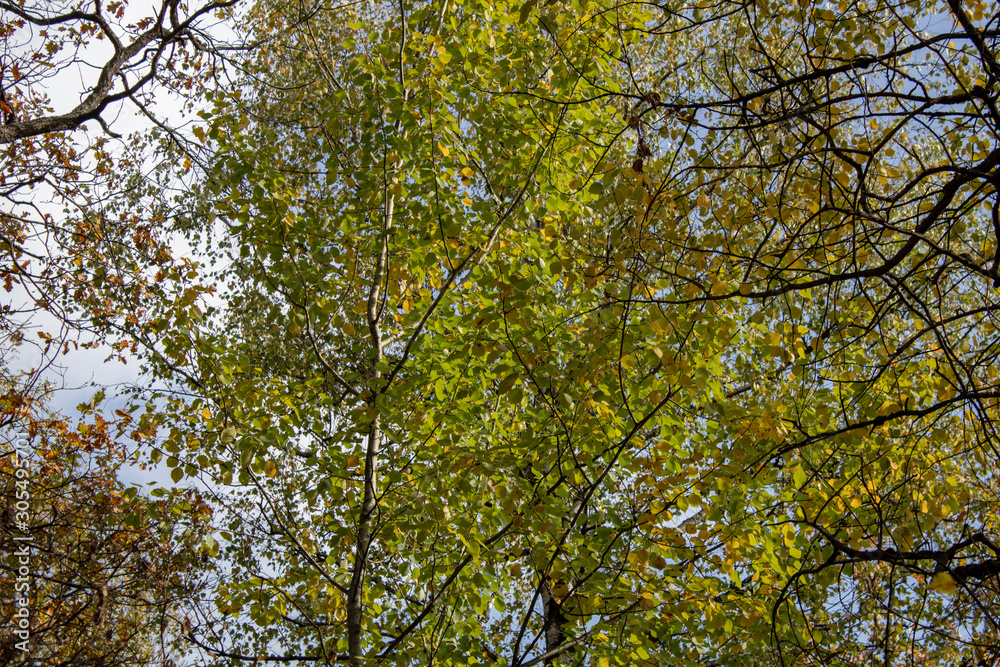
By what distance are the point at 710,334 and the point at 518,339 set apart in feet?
→ 4.32

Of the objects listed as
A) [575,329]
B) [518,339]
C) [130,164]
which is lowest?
[518,339]

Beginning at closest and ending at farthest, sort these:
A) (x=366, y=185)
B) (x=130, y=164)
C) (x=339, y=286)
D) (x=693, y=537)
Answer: (x=693, y=537), (x=366, y=185), (x=339, y=286), (x=130, y=164)

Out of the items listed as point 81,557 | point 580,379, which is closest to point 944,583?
point 580,379

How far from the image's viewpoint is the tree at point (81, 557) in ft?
18.4

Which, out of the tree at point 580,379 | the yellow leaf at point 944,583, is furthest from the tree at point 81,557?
the yellow leaf at point 944,583

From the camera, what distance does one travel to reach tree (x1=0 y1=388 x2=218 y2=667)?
5.60 meters

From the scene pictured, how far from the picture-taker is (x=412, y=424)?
177 inches

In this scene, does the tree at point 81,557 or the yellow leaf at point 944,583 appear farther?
the tree at point 81,557

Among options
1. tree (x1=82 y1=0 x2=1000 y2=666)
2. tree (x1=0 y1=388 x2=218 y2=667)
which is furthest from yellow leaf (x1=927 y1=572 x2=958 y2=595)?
tree (x1=0 y1=388 x2=218 y2=667)

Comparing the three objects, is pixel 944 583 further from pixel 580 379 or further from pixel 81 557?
pixel 81 557

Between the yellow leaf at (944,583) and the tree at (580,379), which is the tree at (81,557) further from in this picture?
the yellow leaf at (944,583)

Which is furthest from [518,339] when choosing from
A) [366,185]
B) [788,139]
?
[788,139]

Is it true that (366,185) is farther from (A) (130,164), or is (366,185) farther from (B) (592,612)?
(A) (130,164)

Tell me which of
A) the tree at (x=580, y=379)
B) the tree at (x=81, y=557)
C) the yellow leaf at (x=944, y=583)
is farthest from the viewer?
the tree at (x=81, y=557)
